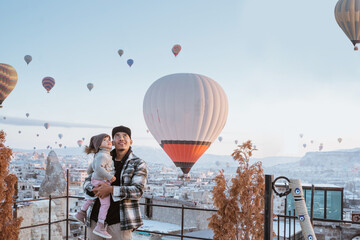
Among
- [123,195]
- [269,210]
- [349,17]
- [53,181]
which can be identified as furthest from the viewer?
[53,181]

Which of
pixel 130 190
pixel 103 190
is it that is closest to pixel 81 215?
pixel 103 190

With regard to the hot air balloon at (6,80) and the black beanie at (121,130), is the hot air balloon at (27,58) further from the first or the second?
the black beanie at (121,130)

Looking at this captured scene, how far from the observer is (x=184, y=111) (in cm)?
1630

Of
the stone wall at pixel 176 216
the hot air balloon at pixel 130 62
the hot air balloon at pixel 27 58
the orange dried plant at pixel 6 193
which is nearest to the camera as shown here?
the orange dried plant at pixel 6 193

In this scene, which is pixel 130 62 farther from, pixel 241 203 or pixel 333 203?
pixel 241 203

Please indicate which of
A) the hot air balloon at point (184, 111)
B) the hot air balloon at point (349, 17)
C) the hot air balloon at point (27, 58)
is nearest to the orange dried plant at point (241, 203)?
the hot air balloon at point (184, 111)

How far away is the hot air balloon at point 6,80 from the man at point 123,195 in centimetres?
2275

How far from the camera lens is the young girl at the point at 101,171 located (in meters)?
3.17

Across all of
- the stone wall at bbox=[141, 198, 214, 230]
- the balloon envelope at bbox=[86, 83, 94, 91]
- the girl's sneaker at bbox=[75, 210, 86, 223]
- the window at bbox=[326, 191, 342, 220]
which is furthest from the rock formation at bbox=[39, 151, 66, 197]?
the girl's sneaker at bbox=[75, 210, 86, 223]

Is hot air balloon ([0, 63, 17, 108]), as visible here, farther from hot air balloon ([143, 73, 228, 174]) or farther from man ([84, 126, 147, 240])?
man ([84, 126, 147, 240])

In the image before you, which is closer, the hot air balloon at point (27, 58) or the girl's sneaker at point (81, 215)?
the girl's sneaker at point (81, 215)

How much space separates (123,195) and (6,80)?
23.3 metres

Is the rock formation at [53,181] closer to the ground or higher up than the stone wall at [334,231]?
closer to the ground

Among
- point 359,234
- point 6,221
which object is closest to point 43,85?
point 359,234
